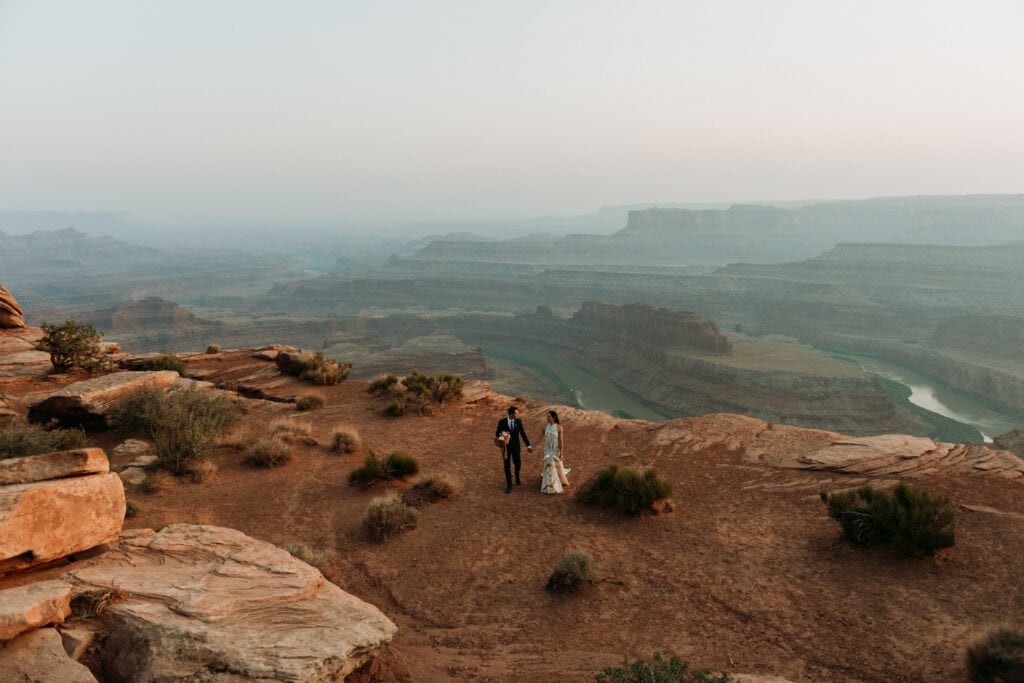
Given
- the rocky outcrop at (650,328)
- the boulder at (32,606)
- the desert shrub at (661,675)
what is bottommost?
the rocky outcrop at (650,328)

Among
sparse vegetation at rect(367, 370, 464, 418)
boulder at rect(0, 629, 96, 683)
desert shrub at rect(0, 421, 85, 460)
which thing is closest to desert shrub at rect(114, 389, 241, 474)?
desert shrub at rect(0, 421, 85, 460)

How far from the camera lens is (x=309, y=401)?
56.3 ft

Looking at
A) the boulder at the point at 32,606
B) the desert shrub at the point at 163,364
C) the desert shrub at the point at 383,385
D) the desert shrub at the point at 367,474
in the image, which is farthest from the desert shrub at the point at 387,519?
the desert shrub at the point at 163,364

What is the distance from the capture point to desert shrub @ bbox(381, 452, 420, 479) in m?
11.4

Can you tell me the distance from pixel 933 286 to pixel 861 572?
14423 cm

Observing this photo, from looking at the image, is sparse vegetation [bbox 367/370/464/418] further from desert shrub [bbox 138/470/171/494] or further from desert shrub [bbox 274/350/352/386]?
desert shrub [bbox 138/470/171/494]

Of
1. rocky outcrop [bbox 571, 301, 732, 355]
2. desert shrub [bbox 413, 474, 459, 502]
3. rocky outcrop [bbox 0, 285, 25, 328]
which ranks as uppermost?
rocky outcrop [bbox 0, 285, 25, 328]

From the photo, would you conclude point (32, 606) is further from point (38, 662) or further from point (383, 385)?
point (383, 385)

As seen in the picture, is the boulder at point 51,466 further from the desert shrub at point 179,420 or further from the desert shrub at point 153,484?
the desert shrub at point 179,420

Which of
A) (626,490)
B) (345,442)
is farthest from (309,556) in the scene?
(345,442)

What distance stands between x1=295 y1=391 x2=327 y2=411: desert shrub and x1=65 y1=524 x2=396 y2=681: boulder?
11227 mm

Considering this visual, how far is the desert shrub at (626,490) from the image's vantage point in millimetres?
9625

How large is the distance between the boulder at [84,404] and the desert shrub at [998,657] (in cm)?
1684

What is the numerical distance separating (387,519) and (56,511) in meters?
4.75
